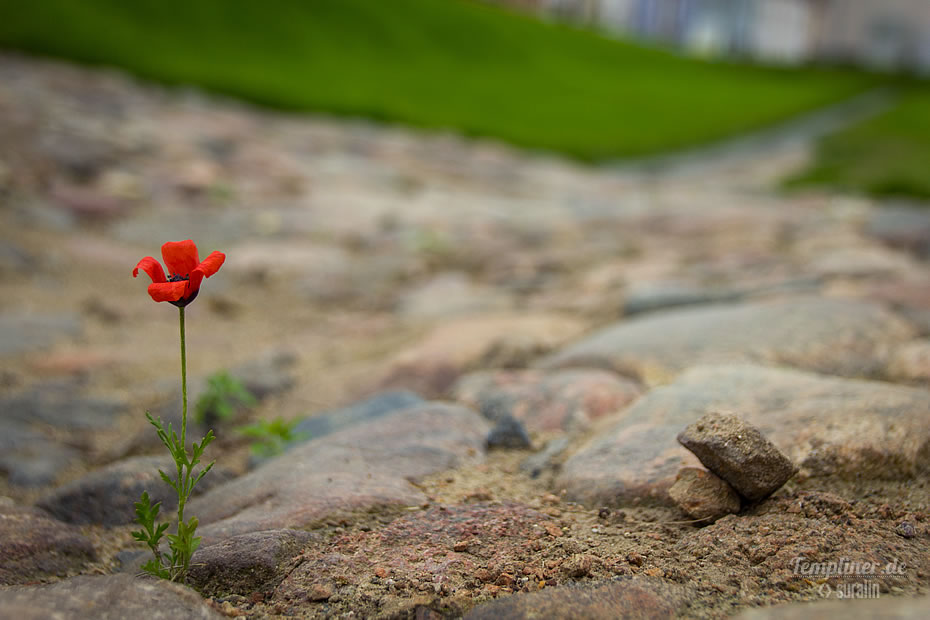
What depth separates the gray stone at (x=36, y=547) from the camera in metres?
1.11

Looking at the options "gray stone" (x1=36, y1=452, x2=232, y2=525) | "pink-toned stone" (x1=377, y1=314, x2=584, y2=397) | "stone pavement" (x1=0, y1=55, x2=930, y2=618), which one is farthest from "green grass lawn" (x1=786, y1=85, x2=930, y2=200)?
"gray stone" (x1=36, y1=452, x2=232, y2=525)

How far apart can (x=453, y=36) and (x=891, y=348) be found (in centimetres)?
1041

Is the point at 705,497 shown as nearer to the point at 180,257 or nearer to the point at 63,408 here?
the point at 180,257

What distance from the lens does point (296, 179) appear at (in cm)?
461

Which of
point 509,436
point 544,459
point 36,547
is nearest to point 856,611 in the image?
point 544,459

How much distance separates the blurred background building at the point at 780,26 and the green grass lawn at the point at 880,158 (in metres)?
18.6

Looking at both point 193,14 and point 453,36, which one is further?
point 453,36

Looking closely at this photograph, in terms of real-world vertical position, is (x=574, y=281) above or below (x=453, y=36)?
below

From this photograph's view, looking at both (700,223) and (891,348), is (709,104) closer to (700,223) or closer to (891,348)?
(700,223)

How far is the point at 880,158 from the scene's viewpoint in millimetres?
7195

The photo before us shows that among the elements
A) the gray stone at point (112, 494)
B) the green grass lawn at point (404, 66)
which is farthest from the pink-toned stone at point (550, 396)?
the green grass lawn at point (404, 66)

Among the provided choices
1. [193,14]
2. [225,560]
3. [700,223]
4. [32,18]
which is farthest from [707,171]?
[225,560]

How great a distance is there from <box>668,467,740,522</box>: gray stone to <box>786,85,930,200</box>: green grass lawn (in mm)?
4750

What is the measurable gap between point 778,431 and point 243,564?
0.95m
